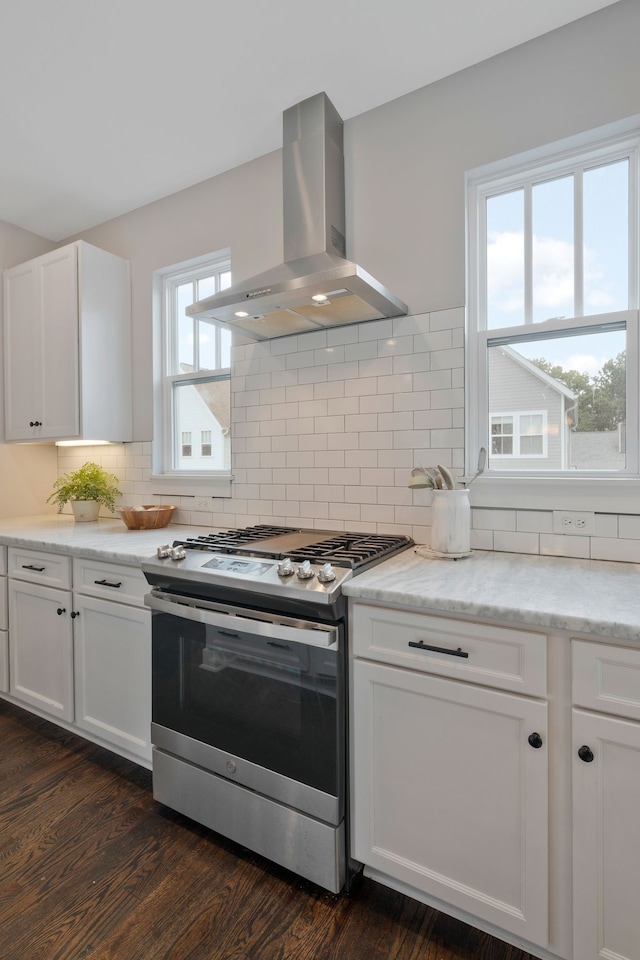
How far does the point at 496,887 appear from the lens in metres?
1.30

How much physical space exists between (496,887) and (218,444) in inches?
90.6

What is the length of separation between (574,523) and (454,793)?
1032 mm

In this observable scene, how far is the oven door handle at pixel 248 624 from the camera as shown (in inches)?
58.1

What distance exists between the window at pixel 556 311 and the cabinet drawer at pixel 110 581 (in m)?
1.48

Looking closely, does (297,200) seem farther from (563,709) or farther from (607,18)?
(563,709)

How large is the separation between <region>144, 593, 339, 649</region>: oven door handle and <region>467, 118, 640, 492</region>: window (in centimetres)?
103

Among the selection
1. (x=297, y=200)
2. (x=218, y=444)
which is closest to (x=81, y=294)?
(x=218, y=444)

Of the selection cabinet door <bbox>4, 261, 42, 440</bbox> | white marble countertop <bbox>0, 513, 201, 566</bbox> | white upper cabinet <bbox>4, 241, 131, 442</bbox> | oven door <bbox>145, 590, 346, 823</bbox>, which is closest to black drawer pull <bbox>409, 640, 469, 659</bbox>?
oven door <bbox>145, 590, 346, 823</bbox>

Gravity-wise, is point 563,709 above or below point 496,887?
above

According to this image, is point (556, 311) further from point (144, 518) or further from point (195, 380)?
point (144, 518)

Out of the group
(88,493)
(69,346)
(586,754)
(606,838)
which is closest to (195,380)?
(69,346)

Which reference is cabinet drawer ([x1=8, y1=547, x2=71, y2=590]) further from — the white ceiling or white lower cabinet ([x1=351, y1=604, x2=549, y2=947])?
the white ceiling

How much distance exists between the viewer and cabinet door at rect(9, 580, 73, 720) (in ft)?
7.66

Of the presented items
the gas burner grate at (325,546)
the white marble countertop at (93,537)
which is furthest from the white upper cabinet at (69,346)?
the gas burner grate at (325,546)
